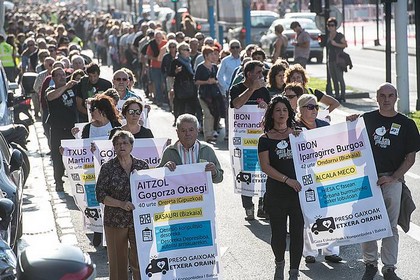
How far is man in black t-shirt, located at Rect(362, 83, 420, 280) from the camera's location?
1062 centimetres

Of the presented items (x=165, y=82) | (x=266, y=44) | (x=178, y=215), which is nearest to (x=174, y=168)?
(x=178, y=215)

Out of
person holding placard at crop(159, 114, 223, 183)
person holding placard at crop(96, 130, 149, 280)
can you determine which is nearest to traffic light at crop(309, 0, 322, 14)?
person holding placard at crop(159, 114, 223, 183)

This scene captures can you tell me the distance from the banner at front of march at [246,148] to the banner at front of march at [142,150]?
257 cm

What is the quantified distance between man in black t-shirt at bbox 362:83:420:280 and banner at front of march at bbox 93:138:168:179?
204cm

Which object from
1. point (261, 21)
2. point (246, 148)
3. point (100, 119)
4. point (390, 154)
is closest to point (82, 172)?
point (100, 119)

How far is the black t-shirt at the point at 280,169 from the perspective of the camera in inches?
412

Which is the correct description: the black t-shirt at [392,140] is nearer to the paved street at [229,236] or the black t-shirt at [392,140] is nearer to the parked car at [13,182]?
the paved street at [229,236]

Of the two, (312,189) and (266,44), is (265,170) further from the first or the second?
(266,44)

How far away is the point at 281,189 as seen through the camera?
10.5 metres

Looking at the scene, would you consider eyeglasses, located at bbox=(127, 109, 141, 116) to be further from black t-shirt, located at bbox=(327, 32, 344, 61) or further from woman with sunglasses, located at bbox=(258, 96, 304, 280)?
black t-shirt, located at bbox=(327, 32, 344, 61)

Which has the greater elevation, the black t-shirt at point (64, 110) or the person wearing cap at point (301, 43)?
the black t-shirt at point (64, 110)

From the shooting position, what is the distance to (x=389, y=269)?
10.7 meters

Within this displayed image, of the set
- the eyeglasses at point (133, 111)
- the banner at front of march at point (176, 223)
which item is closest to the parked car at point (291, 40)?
the eyeglasses at point (133, 111)

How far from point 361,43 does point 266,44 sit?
11.3 m
